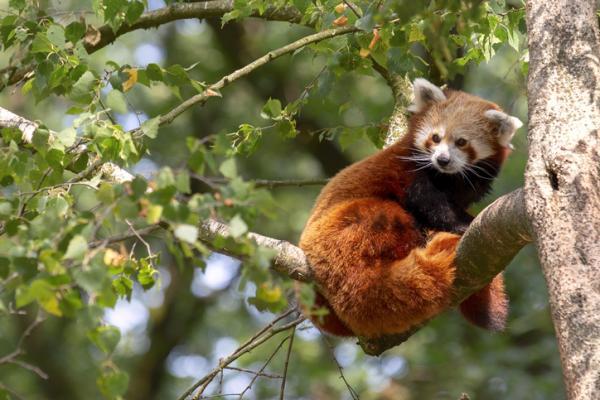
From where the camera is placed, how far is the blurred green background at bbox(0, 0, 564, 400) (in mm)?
9578

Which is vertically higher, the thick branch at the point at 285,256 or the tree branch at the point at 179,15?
the tree branch at the point at 179,15

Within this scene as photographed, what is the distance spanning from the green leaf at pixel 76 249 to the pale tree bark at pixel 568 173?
1665mm

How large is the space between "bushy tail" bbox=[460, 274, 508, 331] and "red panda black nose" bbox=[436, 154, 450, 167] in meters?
0.97

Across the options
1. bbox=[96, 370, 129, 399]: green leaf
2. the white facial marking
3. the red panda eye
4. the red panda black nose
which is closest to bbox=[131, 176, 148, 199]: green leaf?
bbox=[96, 370, 129, 399]: green leaf

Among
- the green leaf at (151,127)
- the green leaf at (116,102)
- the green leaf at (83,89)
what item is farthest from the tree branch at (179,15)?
the green leaf at (151,127)

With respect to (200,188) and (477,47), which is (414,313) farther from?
(200,188)

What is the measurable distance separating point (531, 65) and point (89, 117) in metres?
1.97

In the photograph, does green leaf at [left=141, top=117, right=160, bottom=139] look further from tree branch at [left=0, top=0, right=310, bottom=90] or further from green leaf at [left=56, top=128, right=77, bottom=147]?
tree branch at [left=0, top=0, right=310, bottom=90]

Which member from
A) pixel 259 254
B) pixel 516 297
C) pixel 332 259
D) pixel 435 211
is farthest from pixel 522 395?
pixel 259 254

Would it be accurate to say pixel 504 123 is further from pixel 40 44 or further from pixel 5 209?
pixel 5 209

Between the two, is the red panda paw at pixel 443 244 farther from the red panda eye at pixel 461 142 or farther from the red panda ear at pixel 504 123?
the red panda ear at pixel 504 123

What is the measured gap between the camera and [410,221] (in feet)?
16.1

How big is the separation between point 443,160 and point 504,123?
64cm

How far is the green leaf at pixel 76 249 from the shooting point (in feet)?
8.34
